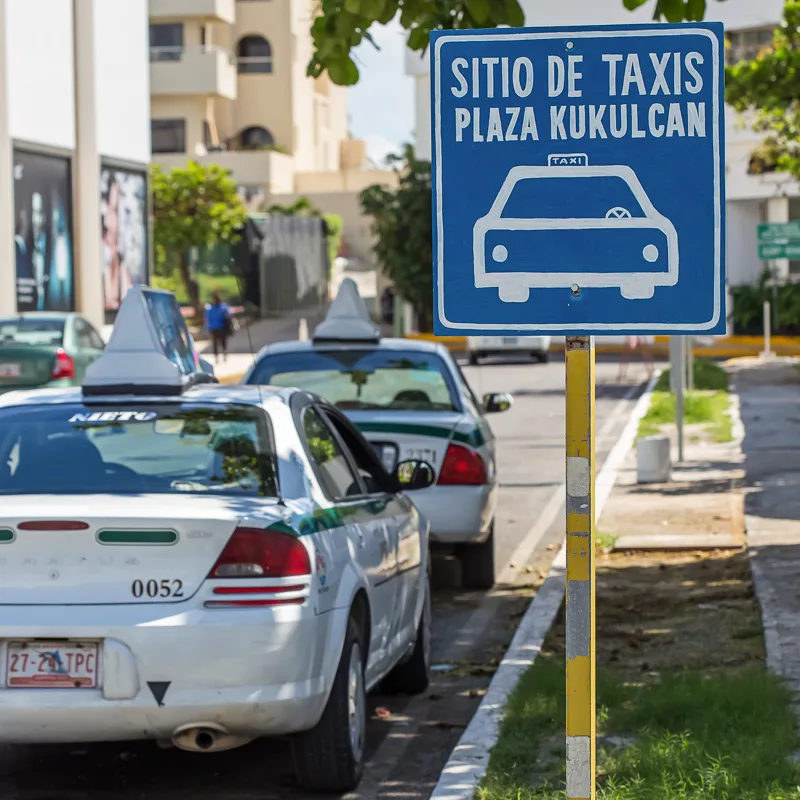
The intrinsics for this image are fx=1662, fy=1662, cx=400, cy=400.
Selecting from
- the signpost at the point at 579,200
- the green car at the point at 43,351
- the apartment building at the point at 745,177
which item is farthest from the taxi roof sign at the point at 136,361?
the apartment building at the point at 745,177

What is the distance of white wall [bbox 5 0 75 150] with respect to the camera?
2861cm

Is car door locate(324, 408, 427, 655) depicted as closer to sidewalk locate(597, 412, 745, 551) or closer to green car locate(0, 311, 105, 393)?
sidewalk locate(597, 412, 745, 551)

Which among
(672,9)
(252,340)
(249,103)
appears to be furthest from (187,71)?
(672,9)

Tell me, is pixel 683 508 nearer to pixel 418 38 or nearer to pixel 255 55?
pixel 418 38

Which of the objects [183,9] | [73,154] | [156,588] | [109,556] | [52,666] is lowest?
[52,666]

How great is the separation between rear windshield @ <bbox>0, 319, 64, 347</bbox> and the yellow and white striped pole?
17.6m

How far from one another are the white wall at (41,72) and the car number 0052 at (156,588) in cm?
2415

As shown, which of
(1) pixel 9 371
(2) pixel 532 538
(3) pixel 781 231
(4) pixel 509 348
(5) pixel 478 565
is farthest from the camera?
(4) pixel 509 348

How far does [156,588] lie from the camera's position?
18.0ft

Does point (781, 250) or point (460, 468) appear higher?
point (781, 250)

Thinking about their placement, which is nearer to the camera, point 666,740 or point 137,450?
point 666,740

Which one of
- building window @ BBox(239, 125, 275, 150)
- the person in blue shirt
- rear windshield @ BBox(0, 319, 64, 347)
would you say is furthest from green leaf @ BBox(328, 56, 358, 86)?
building window @ BBox(239, 125, 275, 150)

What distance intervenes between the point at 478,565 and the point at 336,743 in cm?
467

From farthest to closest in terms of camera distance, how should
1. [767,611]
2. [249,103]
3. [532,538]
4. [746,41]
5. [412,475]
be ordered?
[249,103], [746,41], [532,538], [767,611], [412,475]
